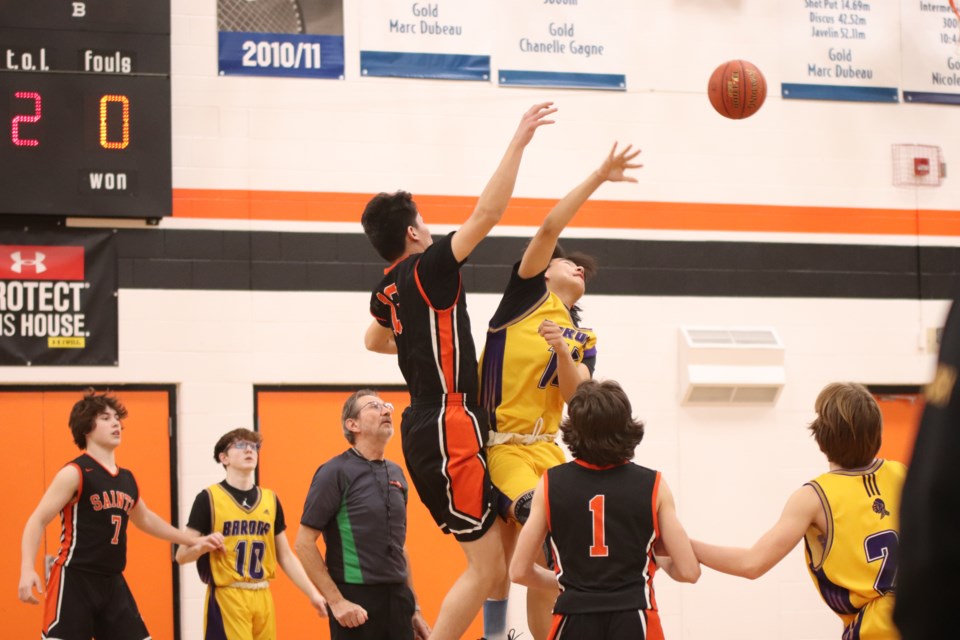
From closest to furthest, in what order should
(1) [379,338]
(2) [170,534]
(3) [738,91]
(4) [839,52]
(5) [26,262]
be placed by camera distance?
1. (1) [379,338]
2. (2) [170,534]
3. (3) [738,91]
4. (5) [26,262]
5. (4) [839,52]

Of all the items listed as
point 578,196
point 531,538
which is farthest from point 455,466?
point 578,196

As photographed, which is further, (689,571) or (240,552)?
(240,552)

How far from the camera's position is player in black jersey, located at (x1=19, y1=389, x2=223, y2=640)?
20.5 feet

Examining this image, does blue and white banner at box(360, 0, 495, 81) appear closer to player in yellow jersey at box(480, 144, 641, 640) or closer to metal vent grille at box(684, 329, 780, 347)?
metal vent grille at box(684, 329, 780, 347)

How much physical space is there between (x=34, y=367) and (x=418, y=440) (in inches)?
196

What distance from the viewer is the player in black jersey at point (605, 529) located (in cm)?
340

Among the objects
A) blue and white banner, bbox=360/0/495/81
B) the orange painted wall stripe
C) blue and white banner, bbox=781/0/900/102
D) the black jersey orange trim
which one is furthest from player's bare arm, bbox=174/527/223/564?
blue and white banner, bbox=781/0/900/102

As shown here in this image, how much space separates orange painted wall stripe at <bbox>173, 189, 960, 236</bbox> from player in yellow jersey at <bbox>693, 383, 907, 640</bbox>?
18.8 feet

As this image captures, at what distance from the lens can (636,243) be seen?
927cm

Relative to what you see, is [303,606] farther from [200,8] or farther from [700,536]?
[200,8]

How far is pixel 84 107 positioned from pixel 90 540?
3183mm

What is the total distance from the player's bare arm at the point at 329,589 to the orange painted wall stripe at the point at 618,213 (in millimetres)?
3824

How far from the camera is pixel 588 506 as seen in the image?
3424 millimetres

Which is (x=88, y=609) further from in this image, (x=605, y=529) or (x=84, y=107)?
(x=605, y=529)
